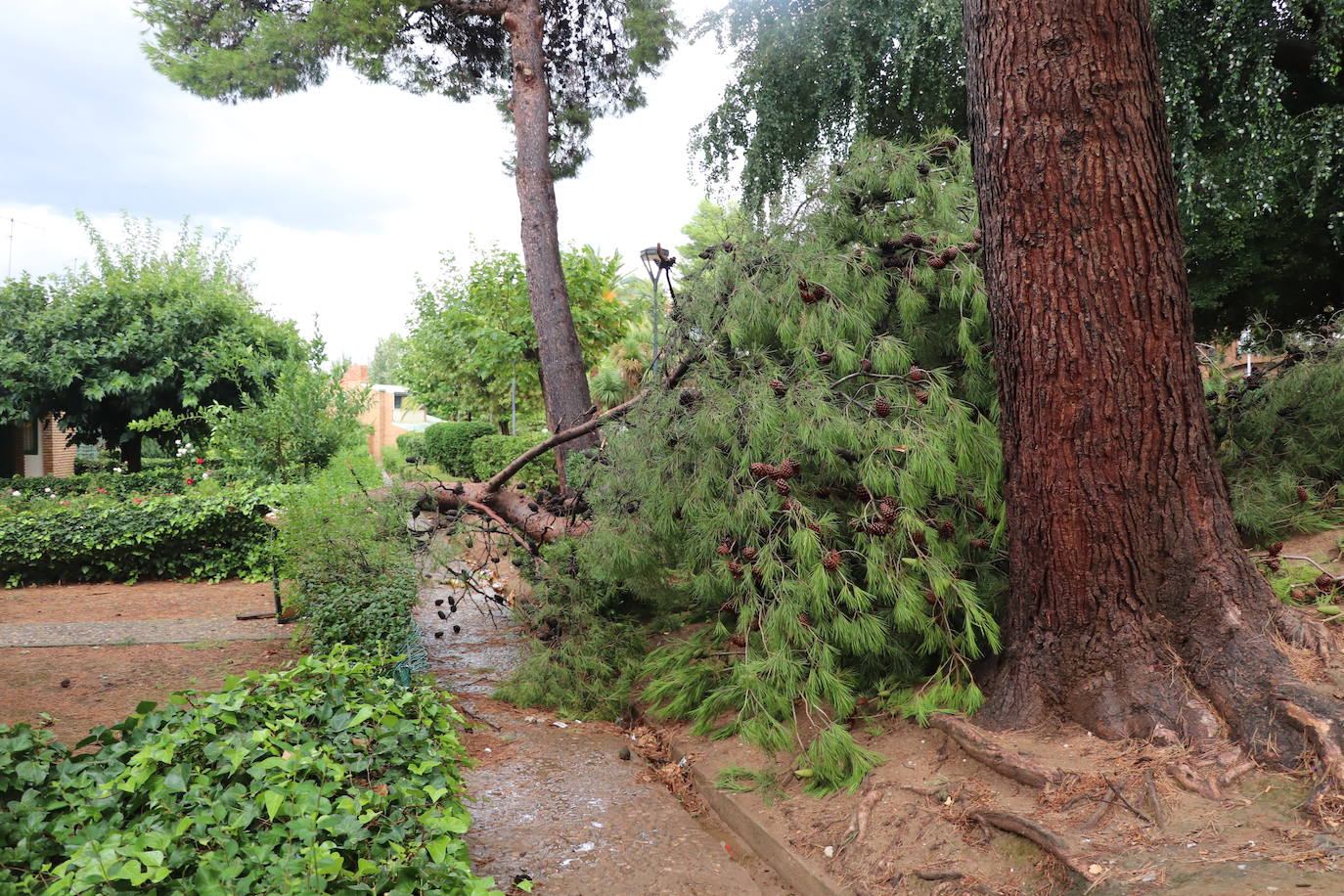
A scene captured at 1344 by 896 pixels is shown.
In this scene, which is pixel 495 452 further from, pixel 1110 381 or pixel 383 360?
pixel 383 360

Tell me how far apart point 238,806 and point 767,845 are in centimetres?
207

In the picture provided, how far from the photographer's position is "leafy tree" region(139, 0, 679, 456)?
9.41 metres

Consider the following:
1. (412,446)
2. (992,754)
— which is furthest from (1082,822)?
(412,446)

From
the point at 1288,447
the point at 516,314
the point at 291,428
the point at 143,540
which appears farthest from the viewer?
the point at 516,314

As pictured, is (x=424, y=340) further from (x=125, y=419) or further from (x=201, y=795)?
(x=201, y=795)

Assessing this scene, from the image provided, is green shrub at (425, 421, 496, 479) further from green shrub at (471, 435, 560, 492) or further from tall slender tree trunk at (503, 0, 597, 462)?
tall slender tree trunk at (503, 0, 597, 462)

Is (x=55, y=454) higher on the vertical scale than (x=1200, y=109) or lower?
lower

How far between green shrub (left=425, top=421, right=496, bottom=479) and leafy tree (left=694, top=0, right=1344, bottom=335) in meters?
12.7

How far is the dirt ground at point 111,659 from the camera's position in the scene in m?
4.74

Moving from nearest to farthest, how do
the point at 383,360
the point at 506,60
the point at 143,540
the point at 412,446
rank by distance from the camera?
the point at 143,540 < the point at 506,60 < the point at 412,446 < the point at 383,360

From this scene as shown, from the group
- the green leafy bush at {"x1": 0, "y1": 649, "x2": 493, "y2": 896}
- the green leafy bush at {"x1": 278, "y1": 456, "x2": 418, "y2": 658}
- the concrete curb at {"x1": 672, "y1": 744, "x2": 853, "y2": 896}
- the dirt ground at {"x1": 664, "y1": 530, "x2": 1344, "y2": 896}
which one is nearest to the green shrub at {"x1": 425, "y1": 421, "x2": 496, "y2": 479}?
the green leafy bush at {"x1": 278, "y1": 456, "x2": 418, "y2": 658}

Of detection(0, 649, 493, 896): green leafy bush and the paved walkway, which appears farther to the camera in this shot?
the paved walkway

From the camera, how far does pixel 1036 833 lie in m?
2.84

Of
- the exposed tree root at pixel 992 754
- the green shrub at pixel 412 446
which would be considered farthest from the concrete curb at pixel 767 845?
the green shrub at pixel 412 446
